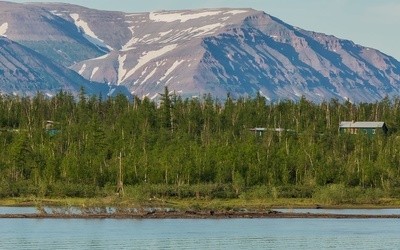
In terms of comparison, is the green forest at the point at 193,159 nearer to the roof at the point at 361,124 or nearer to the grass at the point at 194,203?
the grass at the point at 194,203

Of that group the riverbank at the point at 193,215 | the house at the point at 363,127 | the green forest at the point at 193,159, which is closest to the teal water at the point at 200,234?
the riverbank at the point at 193,215

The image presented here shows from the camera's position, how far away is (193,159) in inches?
4988

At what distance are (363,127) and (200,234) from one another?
10058 centimetres

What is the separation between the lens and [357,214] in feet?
331

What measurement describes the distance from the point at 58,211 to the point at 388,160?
4797cm

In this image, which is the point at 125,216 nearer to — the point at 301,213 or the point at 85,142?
the point at 301,213

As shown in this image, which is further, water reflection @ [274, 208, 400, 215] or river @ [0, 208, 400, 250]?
water reflection @ [274, 208, 400, 215]

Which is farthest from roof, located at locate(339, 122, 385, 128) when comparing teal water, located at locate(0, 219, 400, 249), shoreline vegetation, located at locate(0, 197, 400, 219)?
teal water, located at locate(0, 219, 400, 249)

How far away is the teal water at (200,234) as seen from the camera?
243 feet

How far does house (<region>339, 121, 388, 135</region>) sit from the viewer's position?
174312 mm

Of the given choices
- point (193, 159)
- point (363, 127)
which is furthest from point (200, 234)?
point (363, 127)

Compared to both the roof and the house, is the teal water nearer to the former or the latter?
the house

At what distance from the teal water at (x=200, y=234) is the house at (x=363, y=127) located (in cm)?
7920

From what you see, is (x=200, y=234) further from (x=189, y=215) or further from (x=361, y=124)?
(x=361, y=124)
